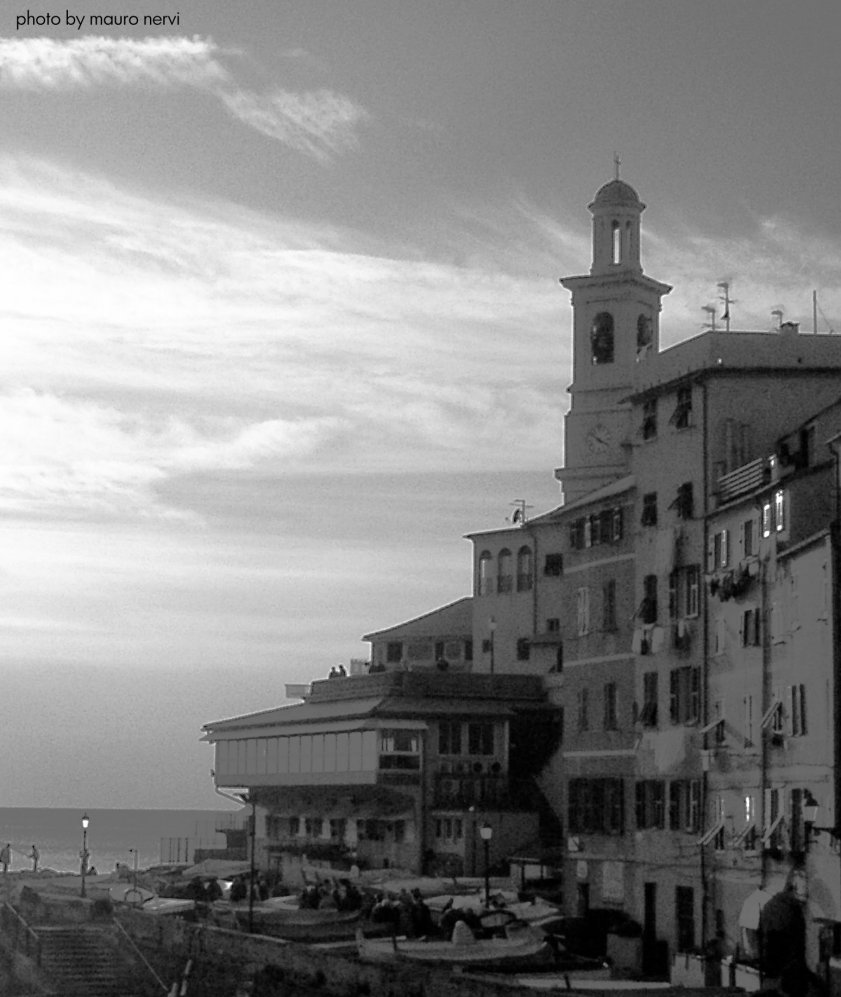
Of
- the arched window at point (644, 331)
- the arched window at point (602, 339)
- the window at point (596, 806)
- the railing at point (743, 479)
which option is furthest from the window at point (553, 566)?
the railing at point (743, 479)

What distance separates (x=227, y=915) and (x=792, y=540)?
24823 millimetres

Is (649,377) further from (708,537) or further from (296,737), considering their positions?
(296,737)

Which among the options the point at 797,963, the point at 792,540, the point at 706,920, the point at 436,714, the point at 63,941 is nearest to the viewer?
the point at 797,963

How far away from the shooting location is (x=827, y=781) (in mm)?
47500

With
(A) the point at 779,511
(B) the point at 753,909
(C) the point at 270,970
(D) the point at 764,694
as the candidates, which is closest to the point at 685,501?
(A) the point at 779,511

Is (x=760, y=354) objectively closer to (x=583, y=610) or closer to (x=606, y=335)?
(x=583, y=610)

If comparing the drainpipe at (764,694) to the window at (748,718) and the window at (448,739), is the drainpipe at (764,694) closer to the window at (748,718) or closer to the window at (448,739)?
the window at (748,718)

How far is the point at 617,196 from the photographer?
343 ft

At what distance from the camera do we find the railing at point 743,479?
5428cm

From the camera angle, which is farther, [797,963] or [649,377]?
[649,377]

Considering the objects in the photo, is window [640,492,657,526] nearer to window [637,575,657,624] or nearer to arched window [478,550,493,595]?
window [637,575,657,624]

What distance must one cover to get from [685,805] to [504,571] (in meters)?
38.9

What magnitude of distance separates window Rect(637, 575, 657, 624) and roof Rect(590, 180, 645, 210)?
45310 millimetres

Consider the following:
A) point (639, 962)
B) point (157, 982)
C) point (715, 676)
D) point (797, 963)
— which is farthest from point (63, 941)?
point (797, 963)
